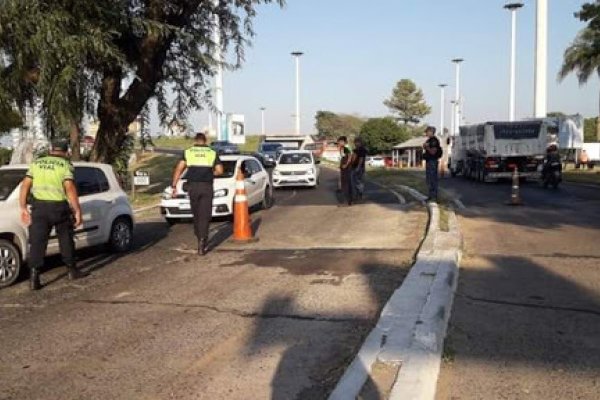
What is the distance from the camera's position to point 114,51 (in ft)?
48.2

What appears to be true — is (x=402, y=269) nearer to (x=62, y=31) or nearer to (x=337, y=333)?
(x=337, y=333)

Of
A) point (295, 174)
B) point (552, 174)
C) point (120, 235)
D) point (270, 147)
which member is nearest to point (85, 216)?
point (120, 235)

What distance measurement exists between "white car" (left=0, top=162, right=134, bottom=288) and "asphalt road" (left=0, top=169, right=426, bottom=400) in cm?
33

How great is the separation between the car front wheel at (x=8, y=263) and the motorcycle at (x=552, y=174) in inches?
827

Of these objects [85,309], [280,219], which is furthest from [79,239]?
[280,219]

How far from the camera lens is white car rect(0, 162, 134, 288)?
876 cm

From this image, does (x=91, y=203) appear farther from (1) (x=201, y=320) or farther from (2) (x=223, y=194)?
(2) (x=223, y=194)

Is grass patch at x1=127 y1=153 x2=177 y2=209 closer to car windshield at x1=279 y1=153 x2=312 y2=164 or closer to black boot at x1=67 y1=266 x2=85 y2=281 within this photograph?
car windshield at x1=279 y1=153 x2=312 y2=164

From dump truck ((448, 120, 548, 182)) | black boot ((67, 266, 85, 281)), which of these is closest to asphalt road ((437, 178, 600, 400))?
black boot ((67, 266, 85, 281))

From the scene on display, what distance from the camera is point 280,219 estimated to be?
619 inches

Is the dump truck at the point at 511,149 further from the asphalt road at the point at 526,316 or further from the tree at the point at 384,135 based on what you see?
the tree at the point at 384,135

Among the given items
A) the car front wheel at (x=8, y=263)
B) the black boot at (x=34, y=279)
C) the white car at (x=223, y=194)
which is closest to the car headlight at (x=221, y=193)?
the white car at (x=223, y=194)

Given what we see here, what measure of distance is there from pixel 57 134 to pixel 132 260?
9.35 meters

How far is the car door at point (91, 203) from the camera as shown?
10273 mm
